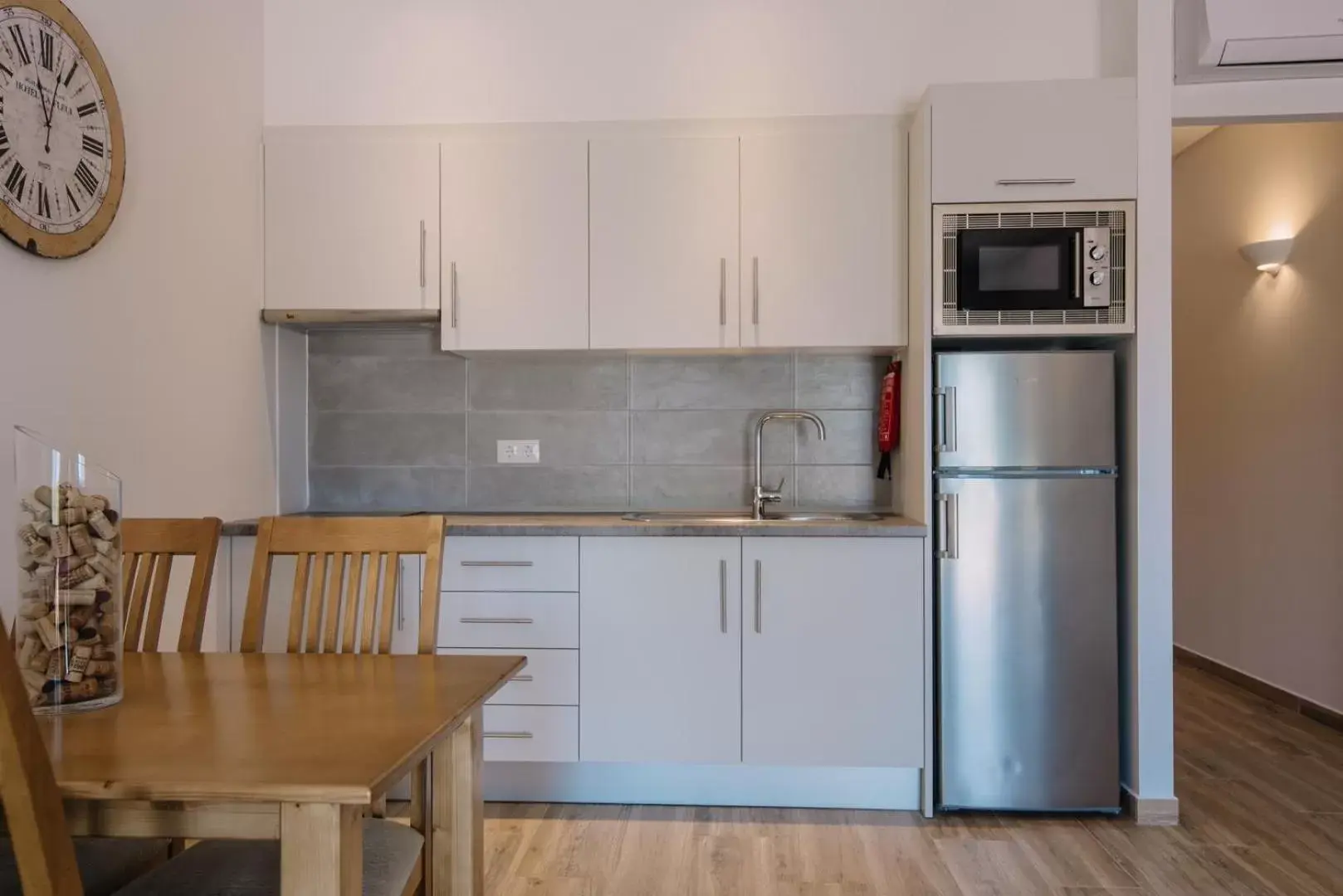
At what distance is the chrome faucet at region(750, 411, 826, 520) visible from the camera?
3.24 meters

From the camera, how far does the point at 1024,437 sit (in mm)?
2732

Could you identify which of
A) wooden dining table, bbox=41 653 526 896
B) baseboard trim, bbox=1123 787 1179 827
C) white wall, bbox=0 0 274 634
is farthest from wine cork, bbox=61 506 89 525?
baseboard trim, bbox=1123 787 1179 827

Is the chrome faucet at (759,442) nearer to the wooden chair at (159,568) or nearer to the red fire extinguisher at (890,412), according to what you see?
the red fire extinguisher at (890,412)

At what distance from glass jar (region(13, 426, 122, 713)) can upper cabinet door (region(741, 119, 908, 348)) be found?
6.90ft

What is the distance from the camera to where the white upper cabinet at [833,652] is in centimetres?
278

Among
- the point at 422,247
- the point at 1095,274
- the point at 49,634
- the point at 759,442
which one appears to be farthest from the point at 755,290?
the point at 49,634

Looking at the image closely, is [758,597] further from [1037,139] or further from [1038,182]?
[1037,139]

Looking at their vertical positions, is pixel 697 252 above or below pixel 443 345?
above

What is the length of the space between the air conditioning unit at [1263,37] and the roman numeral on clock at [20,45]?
10.3 ft

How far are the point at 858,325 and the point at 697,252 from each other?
59cm

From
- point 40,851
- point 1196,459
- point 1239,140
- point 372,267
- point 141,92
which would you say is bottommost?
point 40,851

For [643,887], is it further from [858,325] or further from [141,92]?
[141,92]

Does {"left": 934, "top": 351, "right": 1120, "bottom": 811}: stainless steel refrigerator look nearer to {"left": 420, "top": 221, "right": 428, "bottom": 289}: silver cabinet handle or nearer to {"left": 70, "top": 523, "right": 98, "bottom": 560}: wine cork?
{"left": 420, "top": 221, "right": 428, "bottom": 289}: silver cabinet handle

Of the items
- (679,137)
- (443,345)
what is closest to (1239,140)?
(679,137)
